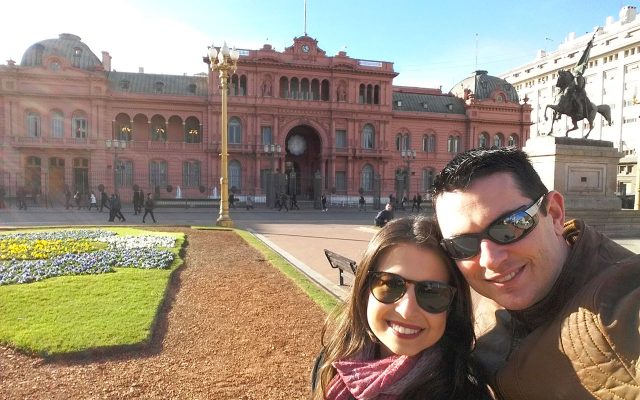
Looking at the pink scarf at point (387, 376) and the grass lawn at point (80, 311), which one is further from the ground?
the pink scarf at point (387, 376)

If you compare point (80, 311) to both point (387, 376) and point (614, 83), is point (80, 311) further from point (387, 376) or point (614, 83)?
point (614, 83)

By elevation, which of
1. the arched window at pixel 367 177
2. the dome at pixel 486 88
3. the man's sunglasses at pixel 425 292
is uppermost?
the dome at pixel 486 88

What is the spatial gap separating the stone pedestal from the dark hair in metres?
15.9

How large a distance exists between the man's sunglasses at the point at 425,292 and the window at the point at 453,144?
51.3 m

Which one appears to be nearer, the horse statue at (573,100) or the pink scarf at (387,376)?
the pink scarf at (387,376)

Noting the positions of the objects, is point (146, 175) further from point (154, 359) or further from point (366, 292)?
point (366, 292)

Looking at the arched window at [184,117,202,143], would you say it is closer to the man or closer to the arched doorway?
the arched doorway

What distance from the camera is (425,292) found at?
5.61 feet

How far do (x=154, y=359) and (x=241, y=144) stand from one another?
39205 mm

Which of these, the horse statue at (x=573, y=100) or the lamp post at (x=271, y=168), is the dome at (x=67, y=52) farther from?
the horse statue at (x=573, y=100)

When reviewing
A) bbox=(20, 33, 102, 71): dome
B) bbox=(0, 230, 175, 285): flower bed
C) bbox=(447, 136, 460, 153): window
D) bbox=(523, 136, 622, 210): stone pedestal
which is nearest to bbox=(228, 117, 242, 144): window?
bbox=(20, 33, 102, 71): dome

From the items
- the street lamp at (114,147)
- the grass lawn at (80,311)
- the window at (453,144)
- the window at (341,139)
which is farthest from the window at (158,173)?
the grass lawn at (80,311)

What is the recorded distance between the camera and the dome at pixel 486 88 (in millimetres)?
51438

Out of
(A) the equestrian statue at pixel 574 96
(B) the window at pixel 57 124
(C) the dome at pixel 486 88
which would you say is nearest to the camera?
(A) the equestrian statue at pixel 574 96
